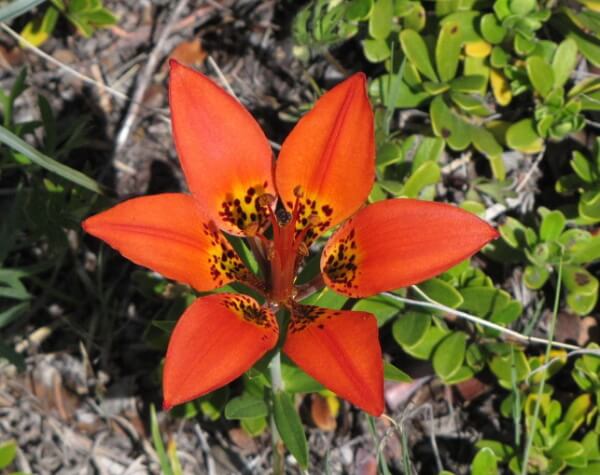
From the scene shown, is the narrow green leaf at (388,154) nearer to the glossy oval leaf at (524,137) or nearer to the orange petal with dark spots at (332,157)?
the glossy oval leaf at (524,137)

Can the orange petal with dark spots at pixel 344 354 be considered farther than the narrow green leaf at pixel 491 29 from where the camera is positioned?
No

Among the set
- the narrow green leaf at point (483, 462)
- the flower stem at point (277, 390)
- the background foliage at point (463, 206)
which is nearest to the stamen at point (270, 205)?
the flower stem at point (277, 390)

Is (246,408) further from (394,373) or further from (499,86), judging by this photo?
(499,86)

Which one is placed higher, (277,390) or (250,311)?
(250,311)

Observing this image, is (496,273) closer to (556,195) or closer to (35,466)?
(556,195)

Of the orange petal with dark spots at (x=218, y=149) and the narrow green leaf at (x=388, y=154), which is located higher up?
the orange petal with dark spots at (x=218, y=149)

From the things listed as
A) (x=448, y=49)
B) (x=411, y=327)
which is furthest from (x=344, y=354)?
(x=448, y=49)

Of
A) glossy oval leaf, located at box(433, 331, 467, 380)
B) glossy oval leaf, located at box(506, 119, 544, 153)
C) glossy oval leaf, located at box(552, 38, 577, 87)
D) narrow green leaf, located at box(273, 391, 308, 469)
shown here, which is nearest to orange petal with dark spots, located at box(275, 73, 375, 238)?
narrow green leaf, located at box(273, 391, 308, 469)
